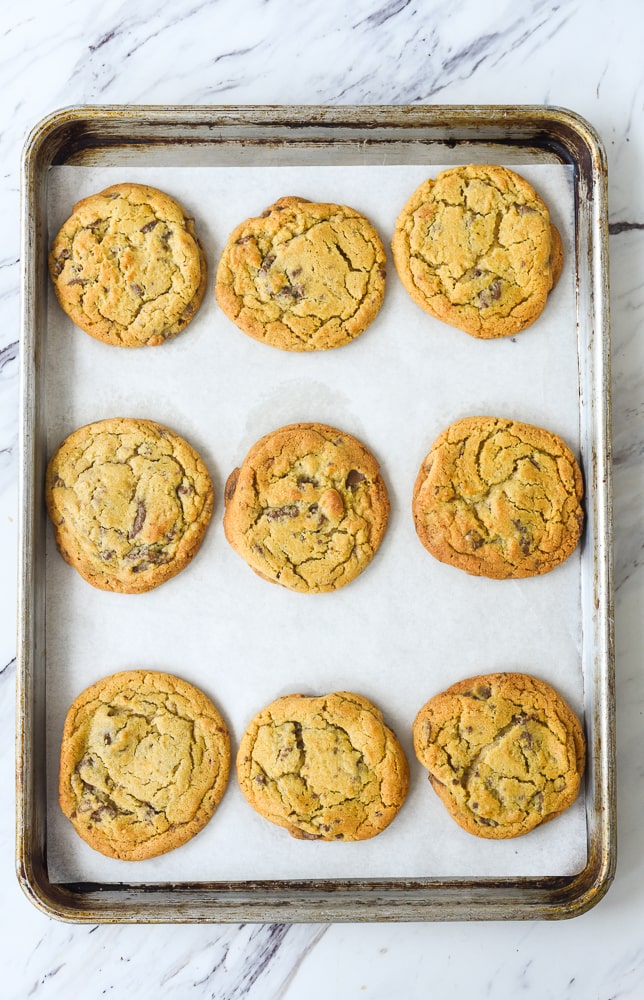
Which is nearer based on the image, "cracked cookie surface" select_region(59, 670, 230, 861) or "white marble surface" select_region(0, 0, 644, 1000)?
"cracked cookie surface" select_region(59, 670, 230, 861)

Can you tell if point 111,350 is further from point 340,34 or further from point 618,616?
point 618,616

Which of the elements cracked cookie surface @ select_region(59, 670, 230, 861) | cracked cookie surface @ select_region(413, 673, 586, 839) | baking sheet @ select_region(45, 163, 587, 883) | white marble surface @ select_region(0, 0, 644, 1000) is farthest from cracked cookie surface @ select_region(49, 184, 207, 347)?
cracked cookie surface @ select_region(413, 673, 586, 839)

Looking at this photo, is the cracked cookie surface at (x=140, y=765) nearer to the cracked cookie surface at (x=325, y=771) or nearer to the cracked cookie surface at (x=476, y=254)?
the cracked cookie surface at (x=325, y=771)

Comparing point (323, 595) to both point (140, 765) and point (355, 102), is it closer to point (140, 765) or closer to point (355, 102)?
point (140, 765)

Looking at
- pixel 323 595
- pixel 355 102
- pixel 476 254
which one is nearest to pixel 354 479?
pixel 323 595

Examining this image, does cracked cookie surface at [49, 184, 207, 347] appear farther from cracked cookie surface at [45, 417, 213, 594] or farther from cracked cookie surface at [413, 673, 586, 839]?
cracked cookie surface at [413, 673, 586, 839]
